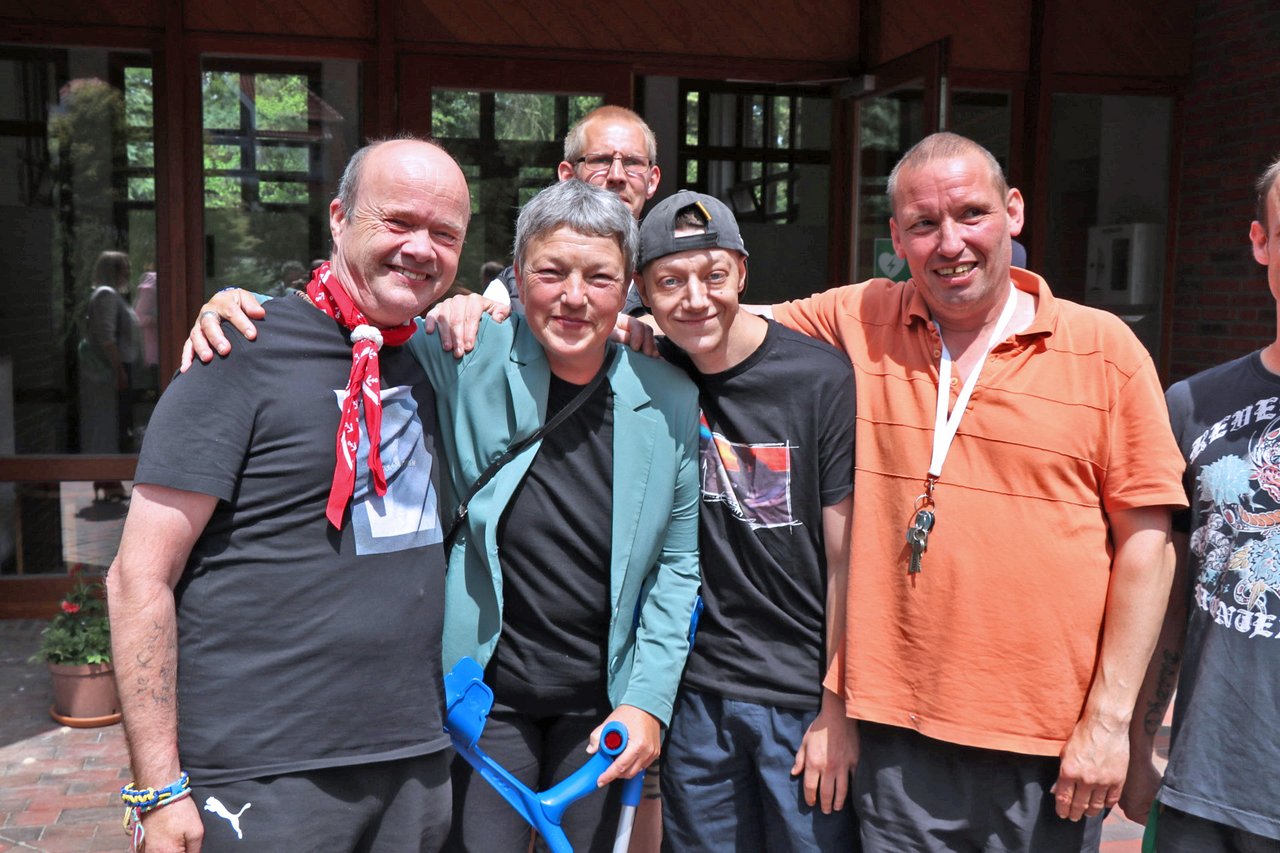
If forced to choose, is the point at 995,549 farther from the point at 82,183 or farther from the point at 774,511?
the point at 82,183

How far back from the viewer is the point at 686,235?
7.96 feet

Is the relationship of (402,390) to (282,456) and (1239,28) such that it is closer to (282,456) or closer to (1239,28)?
(282,456)

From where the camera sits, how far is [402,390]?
223 centimetres

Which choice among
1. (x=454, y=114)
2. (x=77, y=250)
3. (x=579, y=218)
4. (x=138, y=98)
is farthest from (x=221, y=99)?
(x=579, y=218)

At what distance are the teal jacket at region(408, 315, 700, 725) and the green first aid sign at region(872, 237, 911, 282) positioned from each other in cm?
403

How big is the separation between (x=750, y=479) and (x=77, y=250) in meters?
5.32

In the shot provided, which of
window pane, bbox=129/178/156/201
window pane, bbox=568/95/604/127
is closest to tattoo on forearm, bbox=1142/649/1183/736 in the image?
window pane, bbox=568/95/604/127

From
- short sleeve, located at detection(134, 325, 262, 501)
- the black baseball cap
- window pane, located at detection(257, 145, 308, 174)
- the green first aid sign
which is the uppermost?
window pane, located at detection(257, 145, 308, 174)

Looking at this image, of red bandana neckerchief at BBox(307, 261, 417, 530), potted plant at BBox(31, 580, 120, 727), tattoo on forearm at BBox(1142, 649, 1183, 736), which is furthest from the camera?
potted plant at BBox(31, 580, 120, 727)

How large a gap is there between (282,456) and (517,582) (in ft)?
1.95

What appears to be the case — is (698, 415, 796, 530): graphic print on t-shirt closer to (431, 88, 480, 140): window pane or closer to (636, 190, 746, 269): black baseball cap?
(636, 190, 746, 269): black baseball cap

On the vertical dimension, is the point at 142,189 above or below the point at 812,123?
below

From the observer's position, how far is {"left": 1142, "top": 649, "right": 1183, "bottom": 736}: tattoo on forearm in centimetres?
240

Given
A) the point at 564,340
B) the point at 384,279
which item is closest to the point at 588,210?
the point at 564,340
